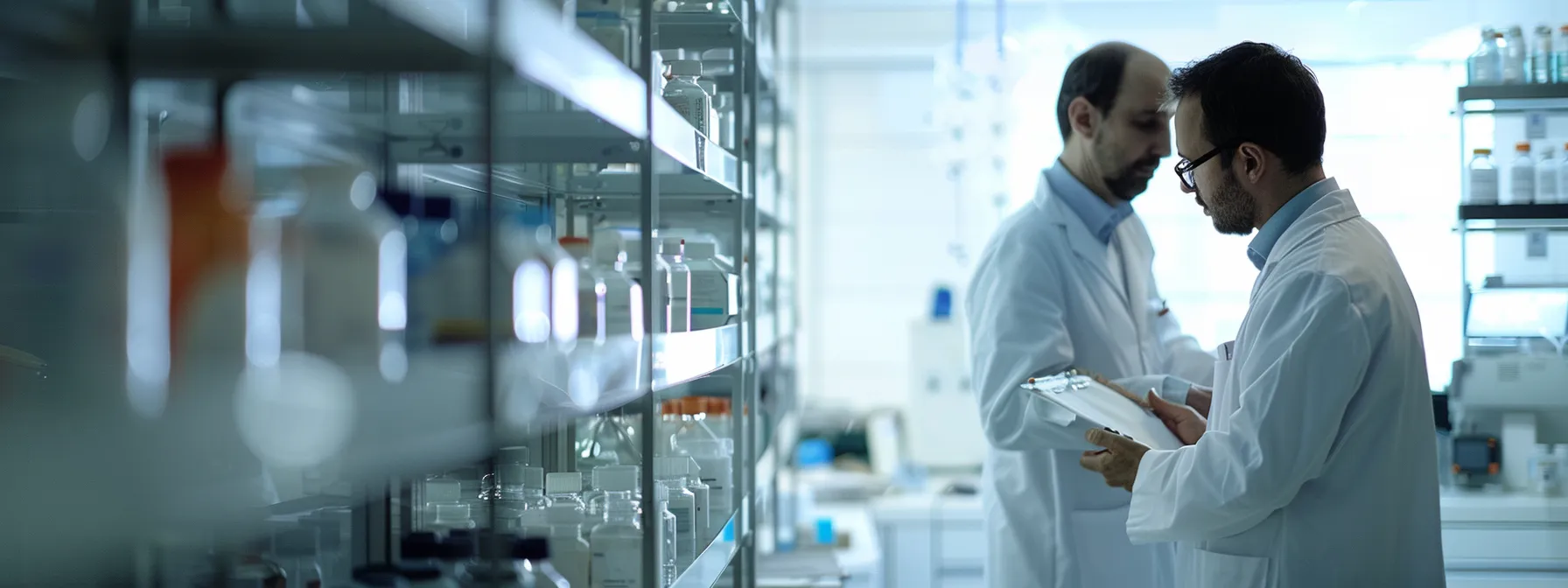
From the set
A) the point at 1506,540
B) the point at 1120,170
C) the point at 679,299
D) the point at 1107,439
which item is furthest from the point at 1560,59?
the point at 679,299

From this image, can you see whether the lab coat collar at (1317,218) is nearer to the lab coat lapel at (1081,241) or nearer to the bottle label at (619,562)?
the lab coat lapel at (1081,241)

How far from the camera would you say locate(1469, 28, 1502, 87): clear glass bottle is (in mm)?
3592

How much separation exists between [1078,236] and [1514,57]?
219 cm

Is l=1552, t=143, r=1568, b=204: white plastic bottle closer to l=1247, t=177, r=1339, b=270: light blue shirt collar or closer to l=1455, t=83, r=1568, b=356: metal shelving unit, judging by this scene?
l=1455, t=83, r=1568, b=356: metal shelving unit

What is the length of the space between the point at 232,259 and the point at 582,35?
0.49m

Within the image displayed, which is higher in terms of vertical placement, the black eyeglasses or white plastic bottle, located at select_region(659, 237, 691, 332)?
the black eyeglasses

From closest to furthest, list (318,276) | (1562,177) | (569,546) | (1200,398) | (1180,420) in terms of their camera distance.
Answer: (318,276) → (569,546) → (1180,420) → (1200,398) → (1562,177)

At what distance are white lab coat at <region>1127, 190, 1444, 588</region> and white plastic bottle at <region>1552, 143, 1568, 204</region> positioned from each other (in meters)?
2.31

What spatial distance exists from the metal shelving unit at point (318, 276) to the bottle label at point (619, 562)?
21 mm

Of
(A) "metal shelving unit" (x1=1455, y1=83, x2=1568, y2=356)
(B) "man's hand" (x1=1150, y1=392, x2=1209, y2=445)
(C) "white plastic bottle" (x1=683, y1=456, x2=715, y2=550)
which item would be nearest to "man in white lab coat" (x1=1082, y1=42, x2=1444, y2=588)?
(B) "man's hand" (x1=1150, y1=392, x2=1209, y2=445)

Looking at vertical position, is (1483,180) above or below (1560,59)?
below

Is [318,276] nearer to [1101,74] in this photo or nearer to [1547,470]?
[1101,74]

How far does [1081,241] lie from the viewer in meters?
2.36

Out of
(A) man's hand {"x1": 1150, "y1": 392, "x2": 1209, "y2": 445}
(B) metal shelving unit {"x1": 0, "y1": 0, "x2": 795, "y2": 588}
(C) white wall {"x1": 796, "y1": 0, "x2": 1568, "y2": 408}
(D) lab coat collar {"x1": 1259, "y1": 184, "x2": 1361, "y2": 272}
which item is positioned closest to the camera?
(B) metal shelving unit {"x1": 0, "y1": 0, "x2": 795, "y2": 588}
